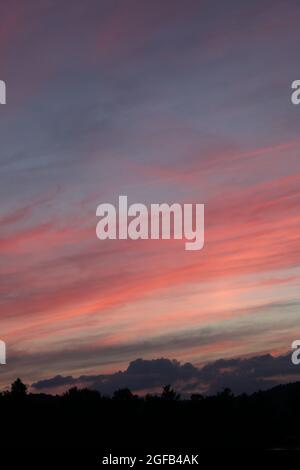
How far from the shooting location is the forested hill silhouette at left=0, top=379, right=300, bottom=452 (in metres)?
111

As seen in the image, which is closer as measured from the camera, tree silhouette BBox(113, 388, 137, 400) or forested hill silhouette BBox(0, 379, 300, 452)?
forested hill silhouette BBox(0, 379, 300, 452)

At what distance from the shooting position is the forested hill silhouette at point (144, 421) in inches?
4373

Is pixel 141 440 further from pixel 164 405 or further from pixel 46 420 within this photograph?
pixel 164 405

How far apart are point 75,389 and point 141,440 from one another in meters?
36.6

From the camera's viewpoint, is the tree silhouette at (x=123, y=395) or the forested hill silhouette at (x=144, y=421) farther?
the tree silhouette at (x=123, y=395)

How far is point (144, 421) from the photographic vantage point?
126 metres

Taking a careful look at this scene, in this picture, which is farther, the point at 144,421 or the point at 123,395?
the point at 123,395
